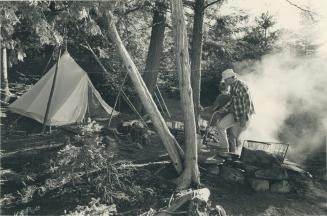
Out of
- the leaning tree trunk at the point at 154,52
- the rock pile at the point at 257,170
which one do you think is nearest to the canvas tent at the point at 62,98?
the leaning tree trunk at the point at 154,52

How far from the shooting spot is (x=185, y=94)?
6.71 metres

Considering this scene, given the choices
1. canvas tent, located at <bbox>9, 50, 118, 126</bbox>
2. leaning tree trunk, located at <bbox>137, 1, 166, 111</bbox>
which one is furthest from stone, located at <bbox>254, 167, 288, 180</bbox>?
leaning tree trunk, located at <bbox>137, 1, 166, 111</bbox>

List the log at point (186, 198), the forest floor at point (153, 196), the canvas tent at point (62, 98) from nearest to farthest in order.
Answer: the log at point (186, 198) < the forest floor at point (153, 196) < the canvas tent at point (62, 98)

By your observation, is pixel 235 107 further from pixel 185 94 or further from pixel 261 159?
pixel 185 94

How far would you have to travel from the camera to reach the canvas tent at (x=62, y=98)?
10.6 metres

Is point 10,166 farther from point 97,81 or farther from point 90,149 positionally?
point 97,81

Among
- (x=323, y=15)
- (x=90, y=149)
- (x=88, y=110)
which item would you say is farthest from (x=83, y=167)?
(x=323, y=15)

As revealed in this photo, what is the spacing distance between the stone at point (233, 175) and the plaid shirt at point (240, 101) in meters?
0.95

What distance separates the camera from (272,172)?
7.18 metres

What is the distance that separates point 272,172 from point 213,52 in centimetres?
1108

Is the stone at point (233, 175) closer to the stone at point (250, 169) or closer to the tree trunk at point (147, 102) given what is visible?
the stone at point (250, 169)

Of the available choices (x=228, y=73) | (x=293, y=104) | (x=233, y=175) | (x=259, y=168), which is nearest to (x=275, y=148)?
(x=259, y=168)

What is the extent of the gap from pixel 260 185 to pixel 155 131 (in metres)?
3.29

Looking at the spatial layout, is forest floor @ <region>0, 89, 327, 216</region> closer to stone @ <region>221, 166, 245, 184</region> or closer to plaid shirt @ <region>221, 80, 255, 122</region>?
stone @ <region>221, 166, 245, 184</region>
